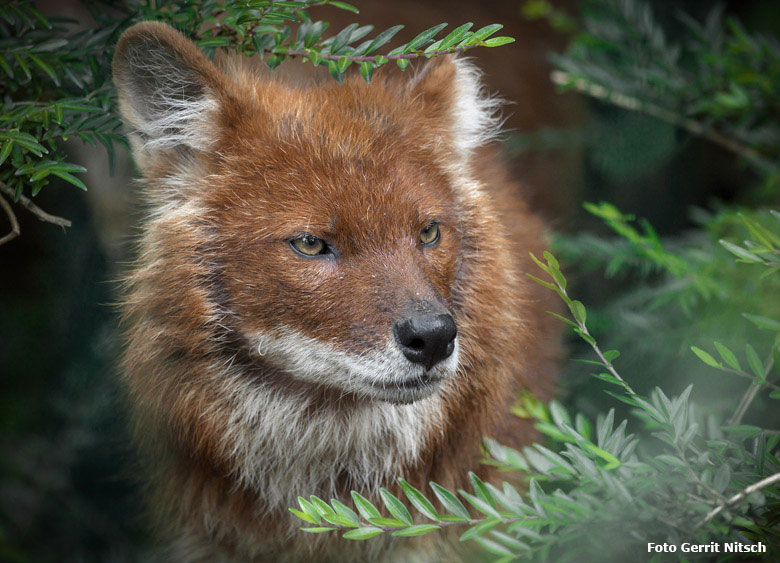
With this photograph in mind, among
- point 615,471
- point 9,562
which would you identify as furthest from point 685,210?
point 9,562

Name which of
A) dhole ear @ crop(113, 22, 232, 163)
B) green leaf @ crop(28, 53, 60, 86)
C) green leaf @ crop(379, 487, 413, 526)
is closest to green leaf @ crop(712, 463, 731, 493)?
green leaf @ crop(379, 487, 413, 526)

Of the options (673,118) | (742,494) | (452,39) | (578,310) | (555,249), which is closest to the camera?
(742,494)

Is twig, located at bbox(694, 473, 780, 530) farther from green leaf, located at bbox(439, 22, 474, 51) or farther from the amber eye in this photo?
green leaf, located at bbox(439, 22, 474, 51)

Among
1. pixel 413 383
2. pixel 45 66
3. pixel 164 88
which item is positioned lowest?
pixel 413 383

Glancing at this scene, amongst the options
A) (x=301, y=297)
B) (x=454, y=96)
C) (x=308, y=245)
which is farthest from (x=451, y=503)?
(x=454, y=96)

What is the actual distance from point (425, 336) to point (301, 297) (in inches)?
16.9

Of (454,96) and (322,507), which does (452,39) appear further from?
(322,507)

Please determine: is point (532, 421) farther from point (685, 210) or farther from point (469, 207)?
point (685, 210)

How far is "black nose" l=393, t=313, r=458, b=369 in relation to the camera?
84.9 inches

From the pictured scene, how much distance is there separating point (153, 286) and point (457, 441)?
1251mm

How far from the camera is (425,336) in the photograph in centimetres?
216

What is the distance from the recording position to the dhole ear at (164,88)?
7.54 feet

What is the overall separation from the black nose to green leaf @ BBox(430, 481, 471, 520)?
40 cm

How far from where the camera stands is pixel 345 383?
229cm
